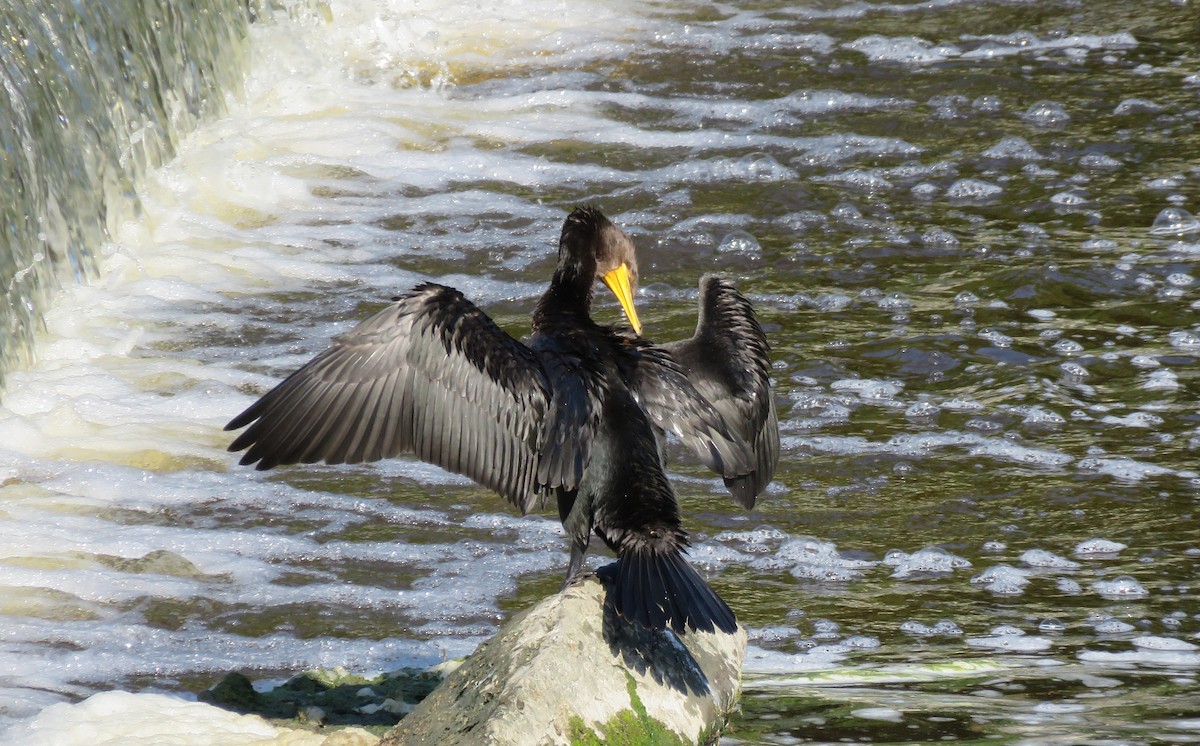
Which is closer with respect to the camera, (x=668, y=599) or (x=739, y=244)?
(x=668, y=599)

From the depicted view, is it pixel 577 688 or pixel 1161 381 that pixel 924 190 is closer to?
pixel 1161 381

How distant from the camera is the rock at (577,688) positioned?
10.5 feet

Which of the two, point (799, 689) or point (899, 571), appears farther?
point (899, 571)

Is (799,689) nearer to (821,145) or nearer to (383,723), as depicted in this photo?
(383,723)

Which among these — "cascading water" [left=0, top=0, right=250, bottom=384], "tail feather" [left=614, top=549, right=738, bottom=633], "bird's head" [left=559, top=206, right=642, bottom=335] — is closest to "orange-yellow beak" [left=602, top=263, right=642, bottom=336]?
"bird's head" [left=559, top=206, right=642, bottom=335]

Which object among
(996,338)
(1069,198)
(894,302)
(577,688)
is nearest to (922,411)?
(996,338)

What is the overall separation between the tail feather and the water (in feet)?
1.17

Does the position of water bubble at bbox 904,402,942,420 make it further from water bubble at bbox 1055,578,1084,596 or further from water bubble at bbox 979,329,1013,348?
water bubble at bbox 1055,578,1084,596

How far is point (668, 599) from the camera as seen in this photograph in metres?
3.50

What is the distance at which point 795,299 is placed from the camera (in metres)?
7.10

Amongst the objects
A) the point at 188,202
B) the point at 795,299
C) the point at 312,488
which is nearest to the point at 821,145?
the point at 795,299

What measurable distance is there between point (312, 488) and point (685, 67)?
17.8ft

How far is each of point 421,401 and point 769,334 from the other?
3033 mm

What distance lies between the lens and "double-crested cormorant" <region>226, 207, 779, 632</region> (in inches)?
153
